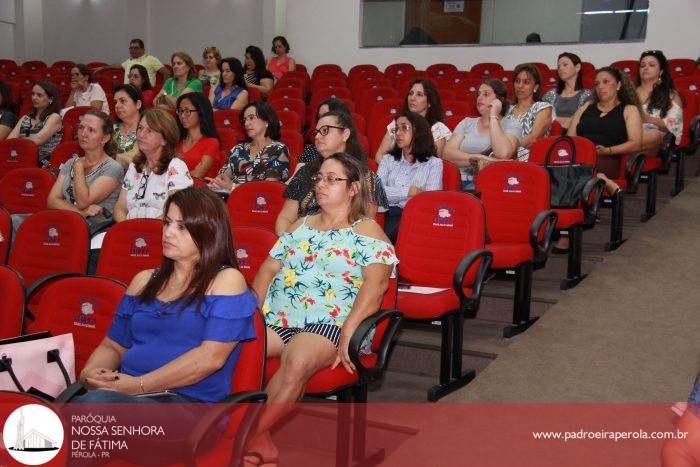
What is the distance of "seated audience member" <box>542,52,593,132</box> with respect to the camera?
20.7 feet

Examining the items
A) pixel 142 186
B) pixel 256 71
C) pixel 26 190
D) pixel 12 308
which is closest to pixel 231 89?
pixel 256 71

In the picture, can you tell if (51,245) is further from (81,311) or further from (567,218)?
(567,218)

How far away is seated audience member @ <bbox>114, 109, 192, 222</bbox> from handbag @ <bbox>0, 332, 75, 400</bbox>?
1699mm

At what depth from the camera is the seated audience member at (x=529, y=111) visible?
5676 millimetres

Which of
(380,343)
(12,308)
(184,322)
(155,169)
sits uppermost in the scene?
(155,169)

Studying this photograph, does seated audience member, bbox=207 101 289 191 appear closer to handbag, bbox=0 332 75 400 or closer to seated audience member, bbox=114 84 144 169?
seated audience member, bbox=114 84 144 169

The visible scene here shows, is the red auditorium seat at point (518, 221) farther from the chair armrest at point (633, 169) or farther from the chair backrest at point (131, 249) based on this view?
the chair backrest at point (131, 249)

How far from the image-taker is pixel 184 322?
246cm

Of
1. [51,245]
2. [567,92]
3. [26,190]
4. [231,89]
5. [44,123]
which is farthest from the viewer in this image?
[231,89]

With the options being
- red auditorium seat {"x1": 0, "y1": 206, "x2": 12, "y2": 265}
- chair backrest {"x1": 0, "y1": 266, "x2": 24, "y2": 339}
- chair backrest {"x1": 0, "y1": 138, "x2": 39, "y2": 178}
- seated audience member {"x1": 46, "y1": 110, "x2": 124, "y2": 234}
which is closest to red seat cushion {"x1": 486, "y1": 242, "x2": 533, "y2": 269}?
seated audience member {"x1": 46, "y1": 110, "x2": 124, "y2": 234}

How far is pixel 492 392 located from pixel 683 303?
1.35 meters

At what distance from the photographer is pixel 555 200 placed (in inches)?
189

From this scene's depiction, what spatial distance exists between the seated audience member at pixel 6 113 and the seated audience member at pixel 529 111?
14.1 ft

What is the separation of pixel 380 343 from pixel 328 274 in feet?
1.08
